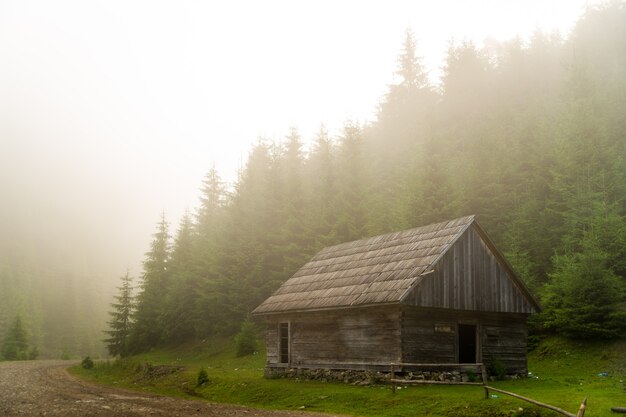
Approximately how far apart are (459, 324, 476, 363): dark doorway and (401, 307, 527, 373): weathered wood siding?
127 centimetres

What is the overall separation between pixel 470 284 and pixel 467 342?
401cm

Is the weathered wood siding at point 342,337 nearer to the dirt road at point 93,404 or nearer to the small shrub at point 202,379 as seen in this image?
the small shrub at point 202,379

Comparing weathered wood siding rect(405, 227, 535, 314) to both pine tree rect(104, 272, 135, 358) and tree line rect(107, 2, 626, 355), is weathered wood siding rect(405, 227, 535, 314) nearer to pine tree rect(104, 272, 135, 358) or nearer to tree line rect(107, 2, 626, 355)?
tree line rect(107, 2, 626, 355)

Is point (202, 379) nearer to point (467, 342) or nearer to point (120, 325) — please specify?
point (467, 342)

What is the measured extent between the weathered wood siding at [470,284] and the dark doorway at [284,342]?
8.98 metres

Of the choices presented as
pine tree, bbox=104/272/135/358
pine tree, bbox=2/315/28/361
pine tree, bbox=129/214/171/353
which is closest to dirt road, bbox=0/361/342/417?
pine tree, bbox=129/214/171/353

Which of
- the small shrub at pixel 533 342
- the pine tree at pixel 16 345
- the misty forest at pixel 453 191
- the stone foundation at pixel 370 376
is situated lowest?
the pine tree at pixel 16 345

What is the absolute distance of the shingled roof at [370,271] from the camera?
2258 cm

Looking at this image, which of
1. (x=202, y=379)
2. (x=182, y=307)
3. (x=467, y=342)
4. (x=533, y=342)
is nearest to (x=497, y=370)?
(x=467, y=342)

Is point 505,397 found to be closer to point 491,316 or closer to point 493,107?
point 491,316

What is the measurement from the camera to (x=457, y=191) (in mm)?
37812

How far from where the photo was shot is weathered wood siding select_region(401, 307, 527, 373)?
21.9 metres

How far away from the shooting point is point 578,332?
27219mm

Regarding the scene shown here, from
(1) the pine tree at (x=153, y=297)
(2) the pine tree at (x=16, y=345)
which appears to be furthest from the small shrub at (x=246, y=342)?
(2) the pine tree at (x=16, y=345)
